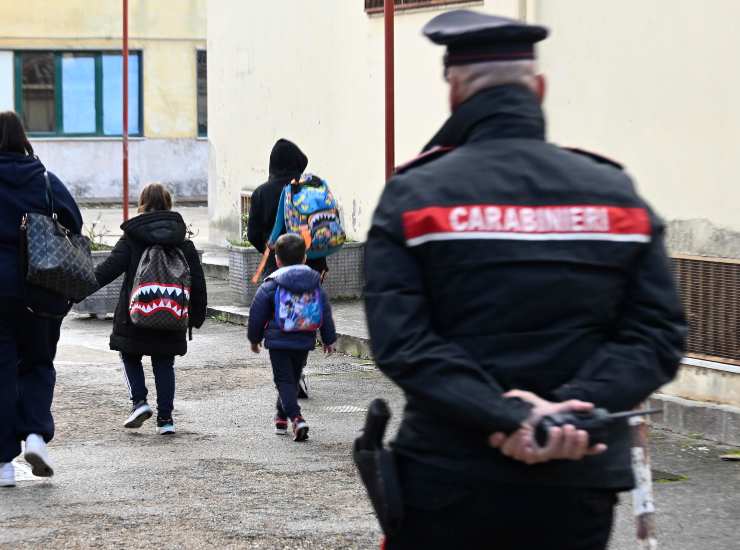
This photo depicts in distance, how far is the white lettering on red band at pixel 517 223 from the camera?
3090 millimetres

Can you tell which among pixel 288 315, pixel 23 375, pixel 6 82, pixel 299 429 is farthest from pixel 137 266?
pixel 6 82

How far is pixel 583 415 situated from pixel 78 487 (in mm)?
4727

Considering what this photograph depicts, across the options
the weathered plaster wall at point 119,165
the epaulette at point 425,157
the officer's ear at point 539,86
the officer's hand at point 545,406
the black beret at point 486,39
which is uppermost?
the weathered plaster wall at point 119,165

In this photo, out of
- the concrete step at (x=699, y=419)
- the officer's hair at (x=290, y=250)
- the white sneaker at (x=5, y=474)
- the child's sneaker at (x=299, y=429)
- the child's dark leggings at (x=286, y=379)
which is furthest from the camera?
the officer's hair at (x=290, y=250)

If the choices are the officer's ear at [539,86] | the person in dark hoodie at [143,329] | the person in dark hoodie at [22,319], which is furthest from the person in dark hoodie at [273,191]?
the officer's ear at [539,86]

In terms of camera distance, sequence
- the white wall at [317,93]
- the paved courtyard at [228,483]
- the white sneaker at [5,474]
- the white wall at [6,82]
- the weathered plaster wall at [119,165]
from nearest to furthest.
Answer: the paved courtyard at [228,483] < the white sneaker at [5,474] < the white wall at [317,93] < the white wall at [6,82] < the weathered plaster wall at [119,165]

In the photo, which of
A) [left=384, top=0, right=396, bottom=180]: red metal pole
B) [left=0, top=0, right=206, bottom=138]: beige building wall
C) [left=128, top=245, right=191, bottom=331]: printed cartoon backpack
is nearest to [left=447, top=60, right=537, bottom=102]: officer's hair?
[left=128, top=245, right=191, bottom=331]: printed cartoon backpack

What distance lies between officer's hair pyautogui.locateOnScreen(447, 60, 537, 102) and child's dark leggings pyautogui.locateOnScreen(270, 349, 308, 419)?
545 centimetres

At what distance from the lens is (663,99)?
926 cm

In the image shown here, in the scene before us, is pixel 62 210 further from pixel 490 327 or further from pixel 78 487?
pixel 490 327

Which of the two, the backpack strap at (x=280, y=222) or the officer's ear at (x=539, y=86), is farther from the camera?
the backpack strap at (x=280, y=222)

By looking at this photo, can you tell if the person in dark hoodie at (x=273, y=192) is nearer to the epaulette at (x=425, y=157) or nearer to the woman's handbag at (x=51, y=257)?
the woman's handbag at (x=51, y=257)

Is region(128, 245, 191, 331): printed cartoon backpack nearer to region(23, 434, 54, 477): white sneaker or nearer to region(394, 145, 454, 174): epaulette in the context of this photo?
region(23, 434, 54, 477): white sneaker

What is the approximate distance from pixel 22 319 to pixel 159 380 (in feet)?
5.32
